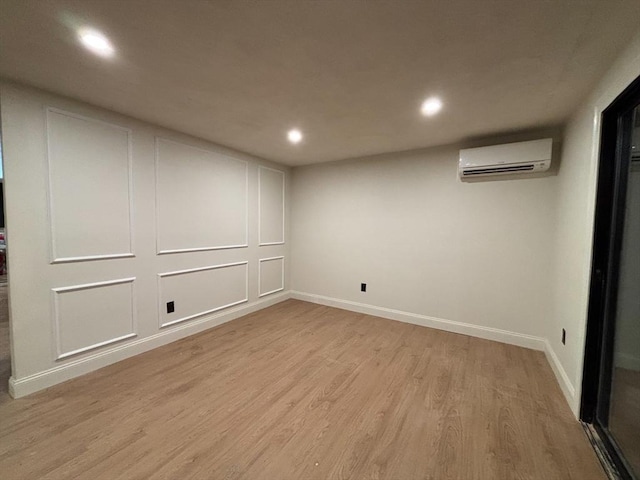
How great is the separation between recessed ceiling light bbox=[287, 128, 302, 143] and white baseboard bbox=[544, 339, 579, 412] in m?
3.03

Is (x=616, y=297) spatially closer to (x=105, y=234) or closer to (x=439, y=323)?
(x=439, y=323)

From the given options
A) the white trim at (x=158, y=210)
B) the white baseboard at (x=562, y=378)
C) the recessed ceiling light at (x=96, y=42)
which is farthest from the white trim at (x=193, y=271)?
the white baseboard at (x=562, y=378)

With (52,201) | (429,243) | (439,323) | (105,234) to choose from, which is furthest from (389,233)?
(52,201)

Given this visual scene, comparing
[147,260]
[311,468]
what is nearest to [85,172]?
[147,260]

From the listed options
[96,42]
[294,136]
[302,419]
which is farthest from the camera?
[294,136]

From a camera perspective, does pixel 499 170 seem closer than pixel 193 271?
Yes

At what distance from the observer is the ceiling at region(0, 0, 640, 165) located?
1.16 m

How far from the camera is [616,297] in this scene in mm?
1531

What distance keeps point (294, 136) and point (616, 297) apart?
2803mm

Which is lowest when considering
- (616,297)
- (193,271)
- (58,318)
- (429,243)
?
(58,318)

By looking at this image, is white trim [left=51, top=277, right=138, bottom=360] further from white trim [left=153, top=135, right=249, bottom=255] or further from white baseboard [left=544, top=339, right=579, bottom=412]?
white baseboard [left=544, top=339, right=579, bottom=412]

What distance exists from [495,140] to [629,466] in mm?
2644

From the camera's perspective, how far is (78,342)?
208cm

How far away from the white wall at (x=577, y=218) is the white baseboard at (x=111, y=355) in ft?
10.8
